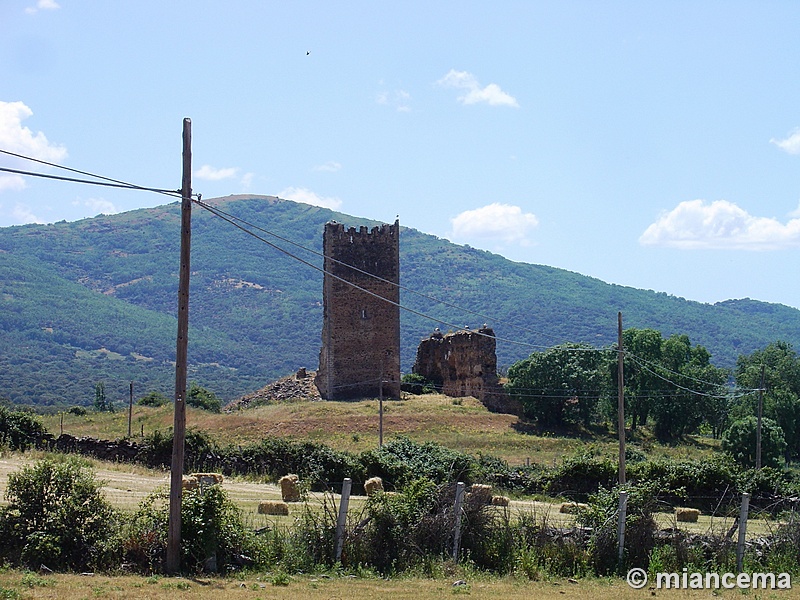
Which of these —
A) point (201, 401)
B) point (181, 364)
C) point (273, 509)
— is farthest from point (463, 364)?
point (181, 364)

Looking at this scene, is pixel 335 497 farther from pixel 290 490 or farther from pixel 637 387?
pixel 637 387

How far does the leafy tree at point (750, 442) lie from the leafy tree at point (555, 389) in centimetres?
766

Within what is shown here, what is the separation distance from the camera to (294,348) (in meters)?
189

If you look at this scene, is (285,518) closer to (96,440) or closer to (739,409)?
(96,440)

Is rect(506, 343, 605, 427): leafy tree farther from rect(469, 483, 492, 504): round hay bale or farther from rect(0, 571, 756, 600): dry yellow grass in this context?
rect(0, 571, 756, 600): dry yellow grass

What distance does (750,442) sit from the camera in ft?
158

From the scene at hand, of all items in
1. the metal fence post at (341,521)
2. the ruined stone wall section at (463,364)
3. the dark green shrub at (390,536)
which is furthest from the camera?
the ruined stone wall section at (463,364)

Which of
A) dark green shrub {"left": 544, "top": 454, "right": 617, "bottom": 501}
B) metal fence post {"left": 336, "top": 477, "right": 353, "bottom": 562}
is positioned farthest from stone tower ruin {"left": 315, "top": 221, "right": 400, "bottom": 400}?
metal fence post {"left": 336, "top": 477, "right": 353, "bottom": 562}

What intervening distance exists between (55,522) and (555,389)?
40.9m

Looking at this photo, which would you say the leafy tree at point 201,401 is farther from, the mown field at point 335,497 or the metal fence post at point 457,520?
the metal fence post at point 457,520

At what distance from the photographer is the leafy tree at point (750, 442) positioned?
157ft

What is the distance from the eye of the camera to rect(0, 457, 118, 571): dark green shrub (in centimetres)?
1454

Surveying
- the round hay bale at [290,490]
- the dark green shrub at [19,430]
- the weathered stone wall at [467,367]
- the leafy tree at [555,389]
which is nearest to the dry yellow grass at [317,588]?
the round hay bale at [290,490]

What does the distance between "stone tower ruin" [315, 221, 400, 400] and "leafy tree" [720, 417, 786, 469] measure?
18.0 metres
